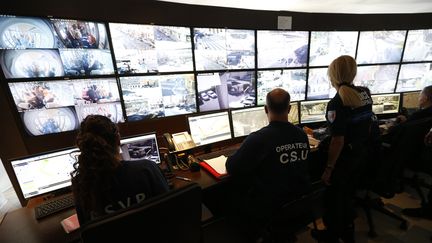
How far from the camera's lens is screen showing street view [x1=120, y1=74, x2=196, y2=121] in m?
1.79

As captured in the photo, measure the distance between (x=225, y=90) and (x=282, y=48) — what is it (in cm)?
89

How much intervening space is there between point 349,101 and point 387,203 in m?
1.59

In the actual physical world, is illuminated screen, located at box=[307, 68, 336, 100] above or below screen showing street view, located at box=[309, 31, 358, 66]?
below

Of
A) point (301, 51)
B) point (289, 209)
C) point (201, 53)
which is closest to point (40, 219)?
point (289, 209)

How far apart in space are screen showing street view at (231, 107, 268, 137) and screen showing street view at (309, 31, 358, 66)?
108 cm

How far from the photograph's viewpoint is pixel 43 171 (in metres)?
1.32

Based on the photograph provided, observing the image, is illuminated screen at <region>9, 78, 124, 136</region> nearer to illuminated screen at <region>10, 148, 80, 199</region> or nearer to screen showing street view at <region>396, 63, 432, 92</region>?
illuminated screen at <region>10, 148, 80, 199</region>

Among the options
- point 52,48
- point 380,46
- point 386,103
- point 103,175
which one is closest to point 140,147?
point 103,175

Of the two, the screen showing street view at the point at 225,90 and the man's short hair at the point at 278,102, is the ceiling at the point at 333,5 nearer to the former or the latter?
the screen showing street view at the point at 225,90

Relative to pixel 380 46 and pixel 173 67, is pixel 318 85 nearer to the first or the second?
pixel 380 46

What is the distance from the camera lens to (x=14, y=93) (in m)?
1.40

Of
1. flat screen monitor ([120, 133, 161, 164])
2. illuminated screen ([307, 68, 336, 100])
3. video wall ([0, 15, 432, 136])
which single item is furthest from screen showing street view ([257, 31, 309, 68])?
flat screen monitor ([120, 133, 161, 164])

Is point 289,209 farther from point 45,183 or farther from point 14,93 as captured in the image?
point 14,93

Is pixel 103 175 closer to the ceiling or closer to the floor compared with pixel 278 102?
closer to the floor
